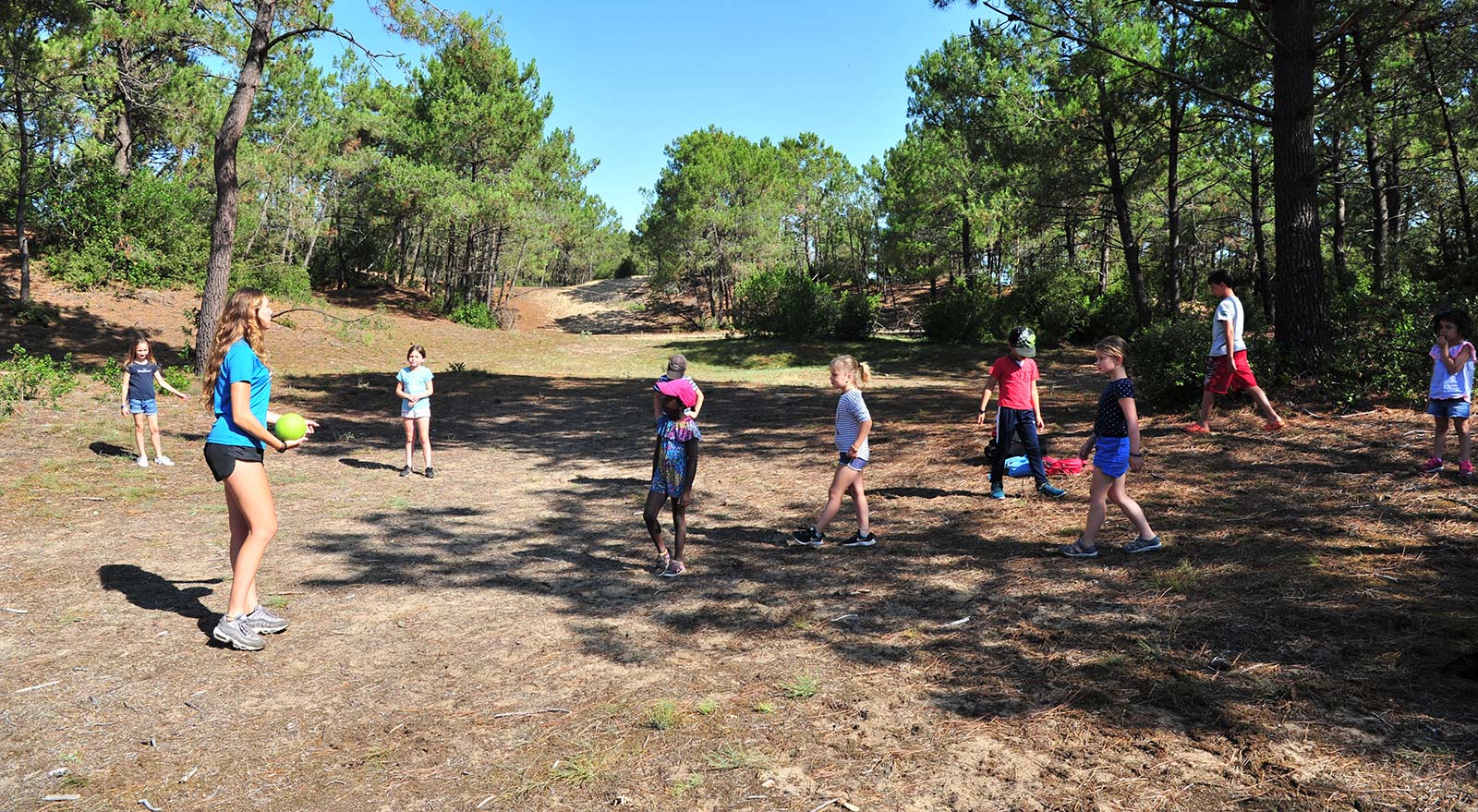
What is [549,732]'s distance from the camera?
370 cm

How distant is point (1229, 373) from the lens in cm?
877

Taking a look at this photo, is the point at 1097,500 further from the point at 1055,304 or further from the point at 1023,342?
the point at 1055,304

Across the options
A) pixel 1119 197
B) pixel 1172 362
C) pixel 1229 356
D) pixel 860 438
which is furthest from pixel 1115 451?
pixel 1119 197

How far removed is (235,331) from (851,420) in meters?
4.01

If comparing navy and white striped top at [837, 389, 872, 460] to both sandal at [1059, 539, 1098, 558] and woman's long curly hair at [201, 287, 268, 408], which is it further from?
woman's long curly hair at [201, 287, 268, 408]

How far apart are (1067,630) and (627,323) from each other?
2000 inches

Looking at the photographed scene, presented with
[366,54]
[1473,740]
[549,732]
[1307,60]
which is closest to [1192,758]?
[1473,740]

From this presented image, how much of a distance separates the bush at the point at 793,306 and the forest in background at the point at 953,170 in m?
0.11

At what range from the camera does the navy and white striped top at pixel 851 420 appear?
623 centimetres

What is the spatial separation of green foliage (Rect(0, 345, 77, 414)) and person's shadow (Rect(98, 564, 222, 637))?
26.0 feet

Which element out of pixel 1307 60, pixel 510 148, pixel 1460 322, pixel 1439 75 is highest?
pixel 510 148

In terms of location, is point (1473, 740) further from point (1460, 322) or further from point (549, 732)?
point (1460, 322)

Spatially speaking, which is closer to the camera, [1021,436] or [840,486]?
[840,486]

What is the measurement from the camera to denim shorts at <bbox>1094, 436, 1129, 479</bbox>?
217 inches
